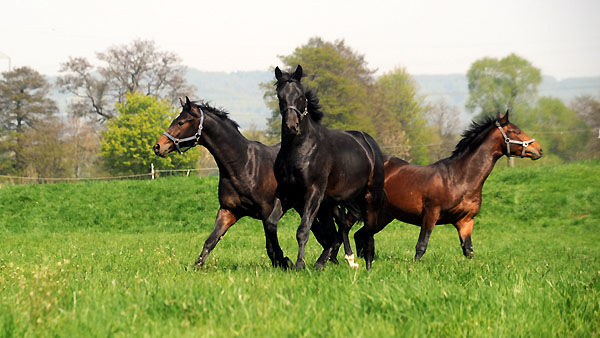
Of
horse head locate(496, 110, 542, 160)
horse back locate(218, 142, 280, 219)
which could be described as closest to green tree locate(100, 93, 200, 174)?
horse head locate(496, 110, 542, 160)

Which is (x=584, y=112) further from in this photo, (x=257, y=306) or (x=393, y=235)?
(x=257, y=306)

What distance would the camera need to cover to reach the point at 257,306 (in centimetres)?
490

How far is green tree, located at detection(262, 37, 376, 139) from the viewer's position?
206 ft

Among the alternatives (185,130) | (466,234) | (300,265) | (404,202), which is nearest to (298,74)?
(300,265)

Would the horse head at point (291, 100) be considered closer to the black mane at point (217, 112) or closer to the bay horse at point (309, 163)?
the bay horse at point (309, 163)

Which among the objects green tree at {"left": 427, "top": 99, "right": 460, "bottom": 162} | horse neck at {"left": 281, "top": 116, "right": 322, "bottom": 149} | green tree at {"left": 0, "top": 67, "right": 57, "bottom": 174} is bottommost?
green tree at {"left": 427, "top": 99, "right": 460, "bottom": 162}

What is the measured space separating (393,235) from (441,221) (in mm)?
9236

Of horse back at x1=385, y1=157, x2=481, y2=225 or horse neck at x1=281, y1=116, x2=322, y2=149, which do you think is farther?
horse back at x1=385, y1=157, x2=481, y2=225

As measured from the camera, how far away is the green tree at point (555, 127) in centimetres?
7700

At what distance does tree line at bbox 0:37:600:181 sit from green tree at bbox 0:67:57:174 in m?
0.11

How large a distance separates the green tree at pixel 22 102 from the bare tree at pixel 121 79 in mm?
2746

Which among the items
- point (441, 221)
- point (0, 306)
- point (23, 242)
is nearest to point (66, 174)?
point (23, 242)

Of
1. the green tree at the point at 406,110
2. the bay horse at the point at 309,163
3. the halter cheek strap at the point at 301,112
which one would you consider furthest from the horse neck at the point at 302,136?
the green tree at the point at 406,110

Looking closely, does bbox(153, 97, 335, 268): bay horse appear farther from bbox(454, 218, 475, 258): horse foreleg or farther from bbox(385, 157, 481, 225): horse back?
bbox(454, 218, 475, 258): horse foreleg
